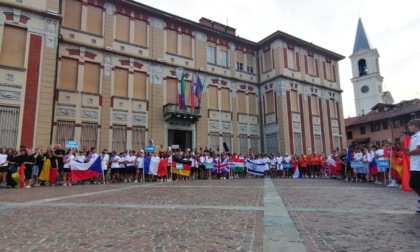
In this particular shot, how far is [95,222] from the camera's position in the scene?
16.8 ft

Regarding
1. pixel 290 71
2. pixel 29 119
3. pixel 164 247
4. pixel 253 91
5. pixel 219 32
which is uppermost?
pixel 219 32

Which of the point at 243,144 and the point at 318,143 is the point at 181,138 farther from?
the point at 318,143

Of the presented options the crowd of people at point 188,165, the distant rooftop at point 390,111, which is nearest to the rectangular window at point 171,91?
→ the crowd of people at point 188,165

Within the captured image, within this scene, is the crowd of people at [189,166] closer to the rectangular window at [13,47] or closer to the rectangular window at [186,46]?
the rectangular window at [13,47]

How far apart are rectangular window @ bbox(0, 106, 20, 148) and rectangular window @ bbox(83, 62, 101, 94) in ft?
16.5

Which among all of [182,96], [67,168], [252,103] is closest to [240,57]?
[252,103]

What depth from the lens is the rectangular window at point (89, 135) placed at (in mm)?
20250

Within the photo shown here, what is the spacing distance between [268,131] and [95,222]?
2579cm

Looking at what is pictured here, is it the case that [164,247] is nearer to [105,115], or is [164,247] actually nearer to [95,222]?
[95,222]

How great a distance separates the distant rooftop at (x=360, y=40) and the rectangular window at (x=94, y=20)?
173ft

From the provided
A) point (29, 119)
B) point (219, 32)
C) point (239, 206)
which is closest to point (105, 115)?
point (29, 119)

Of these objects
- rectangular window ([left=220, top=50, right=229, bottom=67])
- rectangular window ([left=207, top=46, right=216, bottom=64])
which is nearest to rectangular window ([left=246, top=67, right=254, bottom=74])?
rectangular window ([left=220, top=50, right=229, bottom=67])

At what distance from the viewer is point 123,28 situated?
2345cm

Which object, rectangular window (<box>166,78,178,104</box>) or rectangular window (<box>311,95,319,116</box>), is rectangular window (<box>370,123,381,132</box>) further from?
rectangular window (<box>166,78,178,104</box>)
